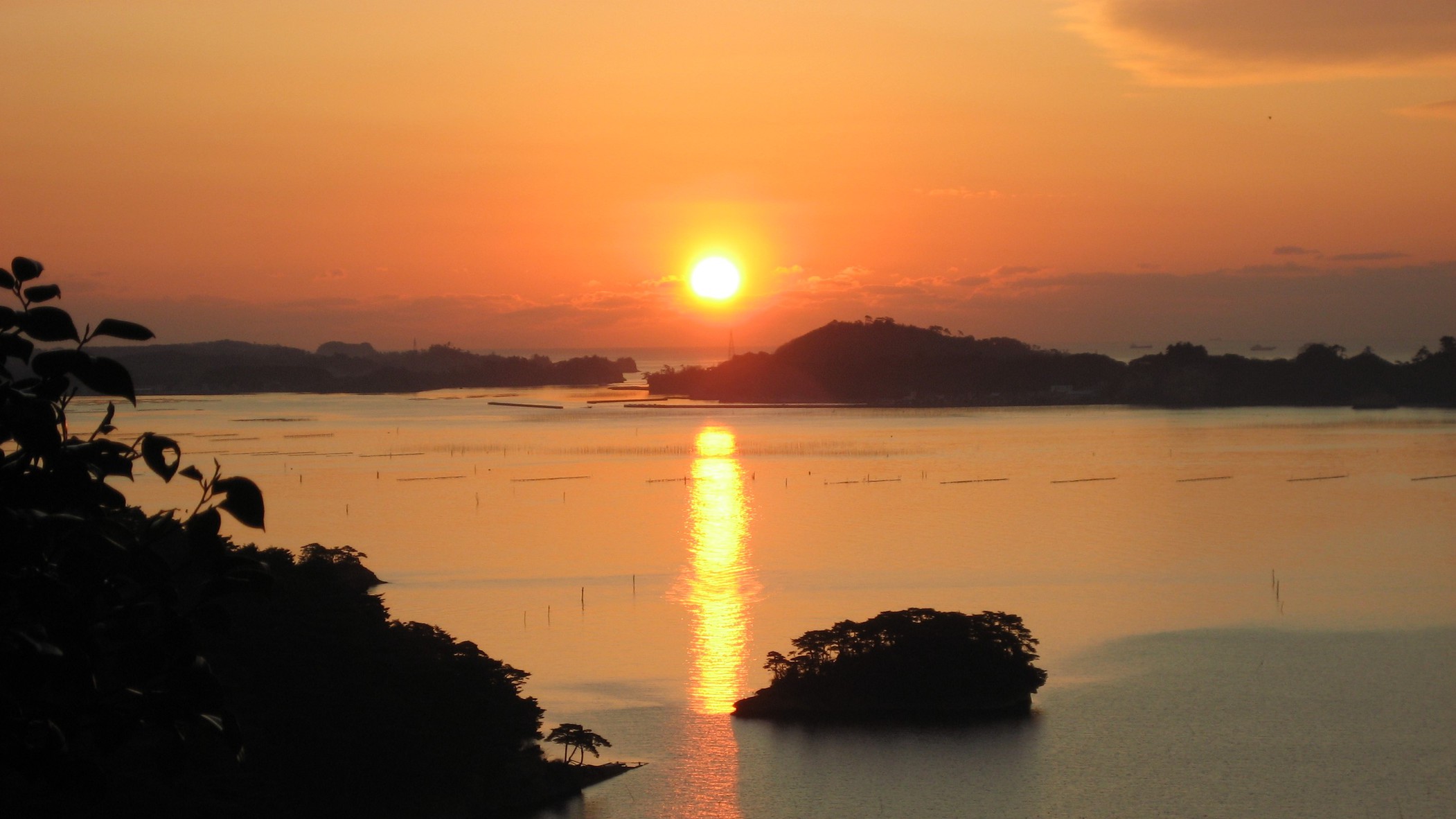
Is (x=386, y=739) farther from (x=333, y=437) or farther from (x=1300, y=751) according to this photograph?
(x=333, y=437)

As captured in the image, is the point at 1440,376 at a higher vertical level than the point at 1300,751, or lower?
higher

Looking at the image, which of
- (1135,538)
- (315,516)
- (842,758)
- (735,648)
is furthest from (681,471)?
(842,758)

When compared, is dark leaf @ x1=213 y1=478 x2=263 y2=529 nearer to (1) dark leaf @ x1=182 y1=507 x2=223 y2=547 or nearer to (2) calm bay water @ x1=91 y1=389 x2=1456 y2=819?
(1) dark leaf @ x1=182 y1=507 x2=223 y2=547

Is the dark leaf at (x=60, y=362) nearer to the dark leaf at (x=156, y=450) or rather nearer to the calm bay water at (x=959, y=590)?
the dark leaf at (x=156, y=450)

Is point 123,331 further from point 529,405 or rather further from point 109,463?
point 529,405

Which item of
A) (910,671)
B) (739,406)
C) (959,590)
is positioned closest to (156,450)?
(910,671)

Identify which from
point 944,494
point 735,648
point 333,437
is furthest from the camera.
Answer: point 333,437
